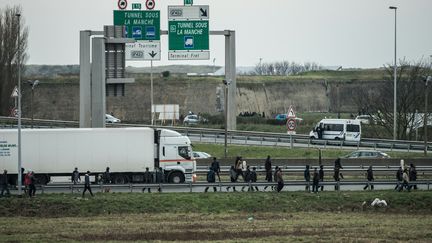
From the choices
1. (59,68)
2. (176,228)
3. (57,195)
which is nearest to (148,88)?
(59,68)

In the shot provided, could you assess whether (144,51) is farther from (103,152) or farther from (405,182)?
(405,182)

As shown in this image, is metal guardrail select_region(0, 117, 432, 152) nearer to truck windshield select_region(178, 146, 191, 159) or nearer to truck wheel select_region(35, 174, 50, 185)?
truck windshield select_region(178, 146, 191, 159)

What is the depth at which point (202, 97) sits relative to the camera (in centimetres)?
12325

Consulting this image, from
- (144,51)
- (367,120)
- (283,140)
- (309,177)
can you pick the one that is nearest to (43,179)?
(144,51)

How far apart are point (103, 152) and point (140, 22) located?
10379 millimetres

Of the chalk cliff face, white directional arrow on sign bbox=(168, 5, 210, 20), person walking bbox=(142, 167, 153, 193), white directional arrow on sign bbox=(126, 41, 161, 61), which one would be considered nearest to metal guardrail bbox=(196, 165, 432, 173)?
person walking bbox=(142, 167, 153, 193)

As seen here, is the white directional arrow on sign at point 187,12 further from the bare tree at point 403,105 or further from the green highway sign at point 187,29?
the bare tree at point 403,105

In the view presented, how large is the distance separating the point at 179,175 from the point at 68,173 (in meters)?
6.10

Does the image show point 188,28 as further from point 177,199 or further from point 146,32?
point 177,199

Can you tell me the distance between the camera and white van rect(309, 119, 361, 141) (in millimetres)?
78938

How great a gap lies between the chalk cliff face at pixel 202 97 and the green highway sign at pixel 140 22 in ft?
142

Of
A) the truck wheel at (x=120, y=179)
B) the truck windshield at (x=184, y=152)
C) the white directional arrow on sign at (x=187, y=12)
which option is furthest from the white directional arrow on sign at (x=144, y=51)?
the truck wheel at (x=120, y=179)

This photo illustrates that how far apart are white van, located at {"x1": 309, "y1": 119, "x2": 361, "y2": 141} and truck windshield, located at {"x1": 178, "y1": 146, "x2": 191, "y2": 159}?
2530cm

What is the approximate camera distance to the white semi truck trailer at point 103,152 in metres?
54.7
